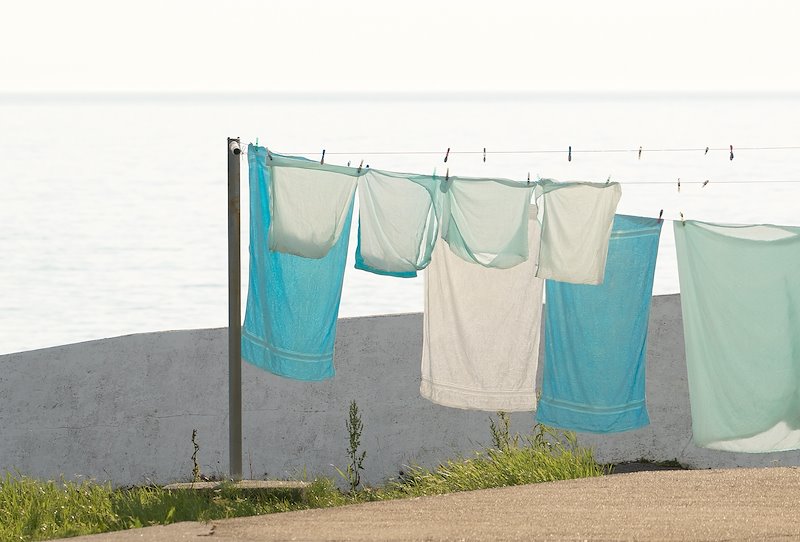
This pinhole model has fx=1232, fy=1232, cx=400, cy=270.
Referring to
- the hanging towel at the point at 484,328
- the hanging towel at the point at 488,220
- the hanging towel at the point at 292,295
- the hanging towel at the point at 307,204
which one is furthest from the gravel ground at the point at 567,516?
the hanging towel at the point at 307,204

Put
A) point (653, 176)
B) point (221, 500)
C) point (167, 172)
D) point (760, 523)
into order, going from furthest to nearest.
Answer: point (167, 172)
point (653, 176)
point (221, 500)
point (760, 523)

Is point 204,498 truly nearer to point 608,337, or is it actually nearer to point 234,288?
point 234,288

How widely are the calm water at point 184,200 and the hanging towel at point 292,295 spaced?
0.91 meters

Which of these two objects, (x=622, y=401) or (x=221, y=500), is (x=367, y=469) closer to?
(x=221, y=500)

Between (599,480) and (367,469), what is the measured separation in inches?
110

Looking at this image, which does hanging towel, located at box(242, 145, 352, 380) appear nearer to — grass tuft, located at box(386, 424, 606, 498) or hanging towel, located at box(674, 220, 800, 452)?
grass tuft, located at box(386, 424, 606, 498)

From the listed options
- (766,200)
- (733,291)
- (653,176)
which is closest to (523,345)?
(733,291)

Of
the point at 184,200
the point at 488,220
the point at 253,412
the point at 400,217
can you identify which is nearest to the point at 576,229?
the point at 488,220

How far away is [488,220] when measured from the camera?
6191mm

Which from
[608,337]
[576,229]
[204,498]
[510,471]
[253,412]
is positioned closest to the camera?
[576,229]

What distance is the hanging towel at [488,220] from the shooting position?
6.17m

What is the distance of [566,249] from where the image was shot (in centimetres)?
612

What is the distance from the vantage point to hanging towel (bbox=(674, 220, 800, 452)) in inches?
239

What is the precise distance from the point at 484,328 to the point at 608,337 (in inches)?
25.3
